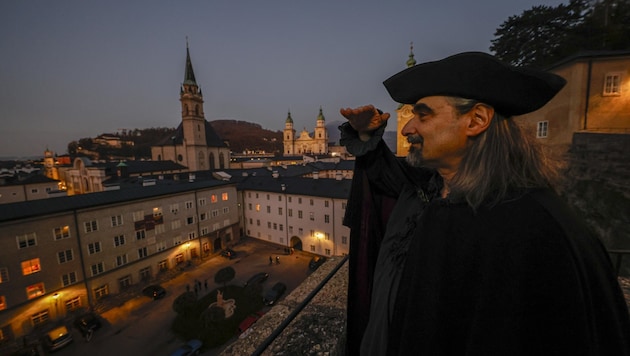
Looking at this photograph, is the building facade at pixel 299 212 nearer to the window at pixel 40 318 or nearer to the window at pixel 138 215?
the window at pixel 138 215

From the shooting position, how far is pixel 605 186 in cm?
1290

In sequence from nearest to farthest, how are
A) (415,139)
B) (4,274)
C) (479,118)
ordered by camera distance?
(479,118), (415,139), (4,274)

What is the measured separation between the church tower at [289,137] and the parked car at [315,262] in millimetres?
74562

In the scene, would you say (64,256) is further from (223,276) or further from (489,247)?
(489,247)

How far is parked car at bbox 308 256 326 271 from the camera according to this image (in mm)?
25080

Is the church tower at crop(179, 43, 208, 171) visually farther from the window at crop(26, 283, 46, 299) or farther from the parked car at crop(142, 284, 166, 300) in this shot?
the window at crop(26, 283, 46, 299)

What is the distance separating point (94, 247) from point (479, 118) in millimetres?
25966

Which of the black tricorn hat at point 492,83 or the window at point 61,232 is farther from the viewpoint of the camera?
the window at point 61,232

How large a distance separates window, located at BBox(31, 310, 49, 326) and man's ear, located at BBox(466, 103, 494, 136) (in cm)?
2694

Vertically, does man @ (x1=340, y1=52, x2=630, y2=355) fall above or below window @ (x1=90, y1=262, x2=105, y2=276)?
above

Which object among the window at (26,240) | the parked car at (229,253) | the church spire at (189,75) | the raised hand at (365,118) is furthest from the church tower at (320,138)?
the raised hand at (365,118)

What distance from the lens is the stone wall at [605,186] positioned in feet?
37.8

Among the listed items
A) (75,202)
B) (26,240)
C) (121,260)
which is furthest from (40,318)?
(75,202)

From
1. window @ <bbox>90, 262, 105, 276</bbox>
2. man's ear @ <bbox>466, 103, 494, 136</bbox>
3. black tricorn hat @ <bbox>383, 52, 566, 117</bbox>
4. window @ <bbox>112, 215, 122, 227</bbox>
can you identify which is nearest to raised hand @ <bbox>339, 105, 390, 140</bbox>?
black tricorn hat @ <bbox>383, 52, 566, 117</bbox>
